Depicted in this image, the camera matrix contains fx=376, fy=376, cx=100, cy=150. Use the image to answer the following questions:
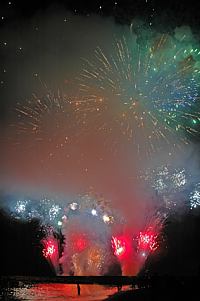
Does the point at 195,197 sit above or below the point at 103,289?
above

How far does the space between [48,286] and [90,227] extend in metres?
15.1

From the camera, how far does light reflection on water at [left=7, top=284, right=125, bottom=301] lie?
703 inches

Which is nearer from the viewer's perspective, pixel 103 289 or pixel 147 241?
pixel 103 289

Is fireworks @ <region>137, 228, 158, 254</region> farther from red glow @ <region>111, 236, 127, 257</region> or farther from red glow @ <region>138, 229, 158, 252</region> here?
red glow @ <region>111, 236, 127, 257</region>

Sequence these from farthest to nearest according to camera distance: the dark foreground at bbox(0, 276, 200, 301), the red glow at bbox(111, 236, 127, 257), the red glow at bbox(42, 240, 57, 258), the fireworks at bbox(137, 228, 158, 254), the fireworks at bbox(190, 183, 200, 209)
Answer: the red glow at bbox(42, 240, 57, 258), the red glow at bbox(111, 236, 127, 257), the fireworks at bbox(190, 183, 200, 209), the fireworks at bbox(137, 228, 158, 254), the dark foreground at bbox(0, 276, 200, 301)

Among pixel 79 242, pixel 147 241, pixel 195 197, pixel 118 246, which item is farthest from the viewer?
pixel 79 242

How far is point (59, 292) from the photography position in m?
19.9

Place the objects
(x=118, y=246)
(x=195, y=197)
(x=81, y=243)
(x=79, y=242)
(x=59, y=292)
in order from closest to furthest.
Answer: (x=59, y=292)
(x=195, y=197)
(x=118, y=246)
(x=81, y=243)
(x=79, y=242)

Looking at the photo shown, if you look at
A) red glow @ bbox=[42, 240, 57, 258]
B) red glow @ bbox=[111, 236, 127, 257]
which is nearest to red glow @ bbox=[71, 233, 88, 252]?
red glow @ bbox=[42, 240, 57, 258]

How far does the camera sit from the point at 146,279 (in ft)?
57.4

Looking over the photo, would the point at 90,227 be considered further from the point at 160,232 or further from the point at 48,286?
the point at 48,286

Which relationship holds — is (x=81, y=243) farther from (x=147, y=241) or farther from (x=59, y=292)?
(x=59, y=292)

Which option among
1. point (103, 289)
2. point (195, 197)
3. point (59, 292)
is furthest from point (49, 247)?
point (59, 292)

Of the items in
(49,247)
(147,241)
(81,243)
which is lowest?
(147,241)
